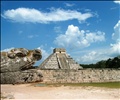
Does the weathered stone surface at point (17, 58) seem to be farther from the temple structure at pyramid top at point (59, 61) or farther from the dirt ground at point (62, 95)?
the temple structure at pyramid top at point (59, 61)

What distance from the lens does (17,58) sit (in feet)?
38.7

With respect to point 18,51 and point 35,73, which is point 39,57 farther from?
point 35,73

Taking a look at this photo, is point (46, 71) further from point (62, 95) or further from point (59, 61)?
point (62, 95)

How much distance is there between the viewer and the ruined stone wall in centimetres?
2202

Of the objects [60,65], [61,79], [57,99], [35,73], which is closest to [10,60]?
[57,99]

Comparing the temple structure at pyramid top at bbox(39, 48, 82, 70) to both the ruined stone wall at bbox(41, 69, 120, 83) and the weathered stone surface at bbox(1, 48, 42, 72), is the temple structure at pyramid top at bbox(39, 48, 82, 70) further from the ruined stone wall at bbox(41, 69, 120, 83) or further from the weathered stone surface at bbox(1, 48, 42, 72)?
the weathered stone surface at bbox(1, 48, 42, 72)

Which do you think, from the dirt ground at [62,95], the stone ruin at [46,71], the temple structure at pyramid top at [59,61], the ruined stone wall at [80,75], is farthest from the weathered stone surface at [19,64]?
the temple structure at pyramid top at [59,61]

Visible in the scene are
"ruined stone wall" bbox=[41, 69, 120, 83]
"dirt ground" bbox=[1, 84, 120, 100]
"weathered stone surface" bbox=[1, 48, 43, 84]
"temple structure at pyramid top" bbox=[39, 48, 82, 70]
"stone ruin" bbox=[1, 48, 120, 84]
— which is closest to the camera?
"dirt ground" bbox=[1, 84, 120, 100]

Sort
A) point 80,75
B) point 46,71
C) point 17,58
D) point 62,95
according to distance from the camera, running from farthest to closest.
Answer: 1. point 80,75
2. point 46,71
3. point 17,58
4. point 62,95

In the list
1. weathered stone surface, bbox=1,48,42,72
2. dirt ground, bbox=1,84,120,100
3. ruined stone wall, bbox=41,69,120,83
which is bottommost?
dirt ground, bbox=1,84,120,100

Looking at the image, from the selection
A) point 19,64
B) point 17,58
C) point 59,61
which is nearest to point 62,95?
point 19,64

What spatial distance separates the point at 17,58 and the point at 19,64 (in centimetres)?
51

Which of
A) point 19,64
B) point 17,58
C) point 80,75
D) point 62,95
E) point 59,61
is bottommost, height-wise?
point 62,95

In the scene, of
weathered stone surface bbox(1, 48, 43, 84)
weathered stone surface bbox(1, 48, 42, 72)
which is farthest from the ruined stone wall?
weathered stone surface bbox(1, 48, 42, 72)
